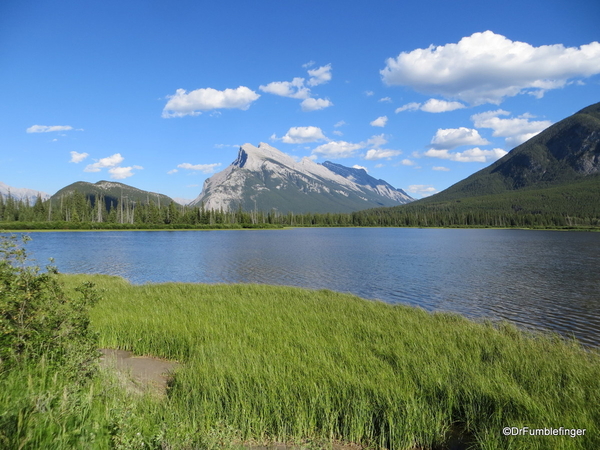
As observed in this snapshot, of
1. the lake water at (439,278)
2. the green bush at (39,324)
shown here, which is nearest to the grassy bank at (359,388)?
the green bush at (39,324)

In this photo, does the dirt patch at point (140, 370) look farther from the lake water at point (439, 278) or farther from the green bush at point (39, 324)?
the lake water at point (439, 278)

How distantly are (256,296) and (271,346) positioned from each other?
10.1 meters

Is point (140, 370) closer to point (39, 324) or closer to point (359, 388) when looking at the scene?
point (39, 324)

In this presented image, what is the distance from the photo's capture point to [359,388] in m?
7.79

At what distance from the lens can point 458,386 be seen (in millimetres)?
8094

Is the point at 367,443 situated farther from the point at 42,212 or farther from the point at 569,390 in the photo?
the point at 42,212

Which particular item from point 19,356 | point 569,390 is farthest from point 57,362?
point 569,390

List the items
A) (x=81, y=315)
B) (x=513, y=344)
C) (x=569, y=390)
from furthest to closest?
(x=513, y=344) → (x=81, y=315) → (x=569, y=390)

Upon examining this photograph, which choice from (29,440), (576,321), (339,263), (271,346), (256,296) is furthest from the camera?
(339,263)

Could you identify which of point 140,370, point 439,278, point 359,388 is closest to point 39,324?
point 140,370

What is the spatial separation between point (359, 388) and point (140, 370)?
22.9 ft

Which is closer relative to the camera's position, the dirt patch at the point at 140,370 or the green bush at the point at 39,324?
the green bush at the point at 39,324

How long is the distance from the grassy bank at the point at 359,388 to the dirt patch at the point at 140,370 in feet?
1.48

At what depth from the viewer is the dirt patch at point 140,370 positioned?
8.62 m
